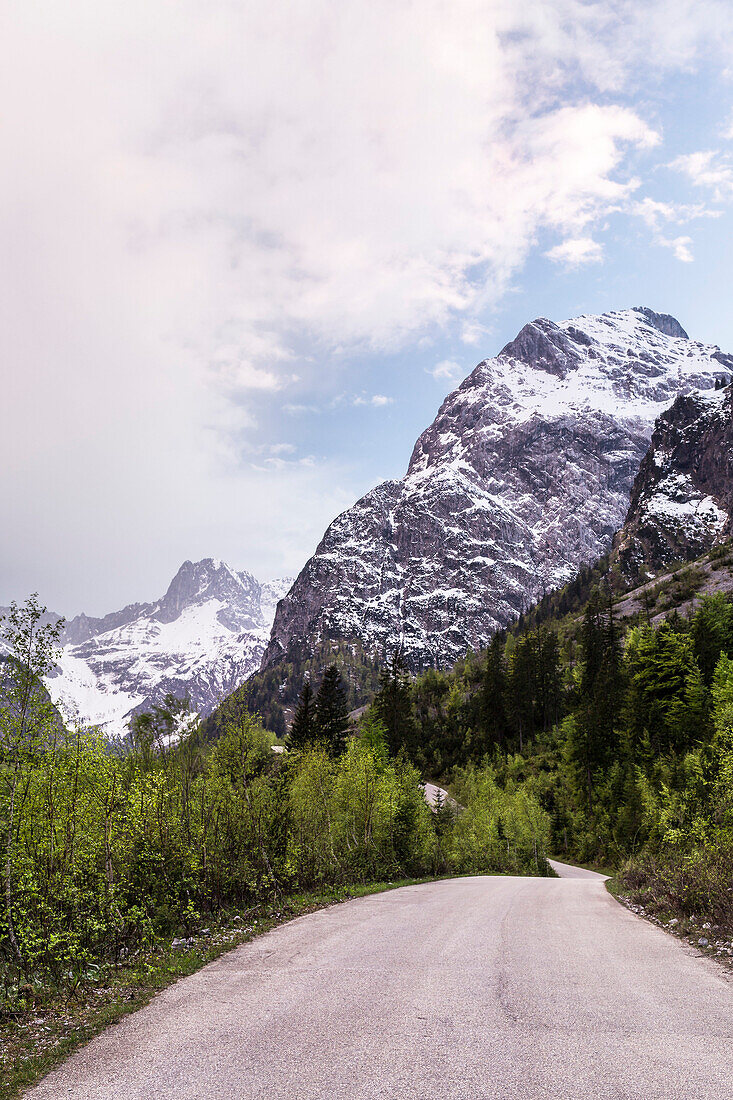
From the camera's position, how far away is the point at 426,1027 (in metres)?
7.14

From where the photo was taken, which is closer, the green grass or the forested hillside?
the green grass

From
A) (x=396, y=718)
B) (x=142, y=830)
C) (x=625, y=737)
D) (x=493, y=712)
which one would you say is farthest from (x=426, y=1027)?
(x=493, y=712)

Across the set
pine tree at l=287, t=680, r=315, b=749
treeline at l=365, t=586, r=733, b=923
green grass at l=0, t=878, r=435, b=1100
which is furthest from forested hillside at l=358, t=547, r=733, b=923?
pine tree at l=287, t=680, r=315, b=749

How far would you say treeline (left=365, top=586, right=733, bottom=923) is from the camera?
62.6ft

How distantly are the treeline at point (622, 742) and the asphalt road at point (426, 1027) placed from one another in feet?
19.1

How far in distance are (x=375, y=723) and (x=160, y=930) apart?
66.8 meters

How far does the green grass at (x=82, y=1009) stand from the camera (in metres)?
6.45

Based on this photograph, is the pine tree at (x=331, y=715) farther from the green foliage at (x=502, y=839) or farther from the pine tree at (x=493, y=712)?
the green foliage at (x=502, y=839)

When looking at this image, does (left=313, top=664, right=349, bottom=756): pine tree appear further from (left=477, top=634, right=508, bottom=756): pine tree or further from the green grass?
the green grass

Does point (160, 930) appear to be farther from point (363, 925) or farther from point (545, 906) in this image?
point (545, 906)

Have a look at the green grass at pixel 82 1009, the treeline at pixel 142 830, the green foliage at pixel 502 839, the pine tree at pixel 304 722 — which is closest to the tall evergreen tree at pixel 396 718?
the pine tree at pixel 304 722

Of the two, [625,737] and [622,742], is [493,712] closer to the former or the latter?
[622,742]

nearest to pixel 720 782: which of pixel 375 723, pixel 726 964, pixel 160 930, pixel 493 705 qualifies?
pixel 726 964

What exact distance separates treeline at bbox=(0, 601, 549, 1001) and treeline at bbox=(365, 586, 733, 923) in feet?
40.7
